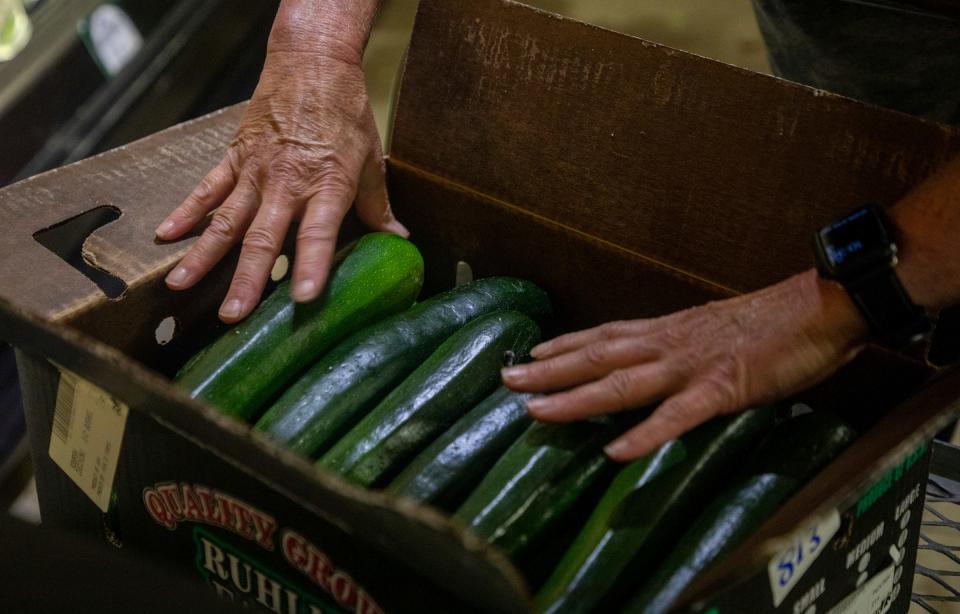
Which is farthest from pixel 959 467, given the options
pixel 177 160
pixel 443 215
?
pixel 177 160

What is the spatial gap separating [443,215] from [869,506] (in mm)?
797

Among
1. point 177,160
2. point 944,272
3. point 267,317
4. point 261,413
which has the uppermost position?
point 944,272

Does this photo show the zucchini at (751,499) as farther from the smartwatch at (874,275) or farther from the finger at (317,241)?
the finger at (317,241)

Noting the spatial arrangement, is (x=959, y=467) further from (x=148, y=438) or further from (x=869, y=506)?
(x=148, y=438)

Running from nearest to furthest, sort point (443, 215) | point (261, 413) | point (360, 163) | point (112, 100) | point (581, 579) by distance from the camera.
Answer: point (581, 579) < point (261, 413) < point (360, 163) < point (443, 215) < point (112, 100)

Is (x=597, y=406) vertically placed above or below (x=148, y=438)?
above

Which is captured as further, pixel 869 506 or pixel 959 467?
pixel 959 467

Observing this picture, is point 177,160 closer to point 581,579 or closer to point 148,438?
point 148,438

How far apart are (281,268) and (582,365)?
2.20 ft

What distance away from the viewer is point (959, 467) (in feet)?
4.09

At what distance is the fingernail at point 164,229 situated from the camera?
1233 millimetres

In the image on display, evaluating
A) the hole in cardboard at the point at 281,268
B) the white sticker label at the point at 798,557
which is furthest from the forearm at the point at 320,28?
the white sticker label at the point at 798,557

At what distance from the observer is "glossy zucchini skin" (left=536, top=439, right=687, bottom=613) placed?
2.81 feet

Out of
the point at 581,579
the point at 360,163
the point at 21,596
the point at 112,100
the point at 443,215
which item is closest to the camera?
the point at 21,596
